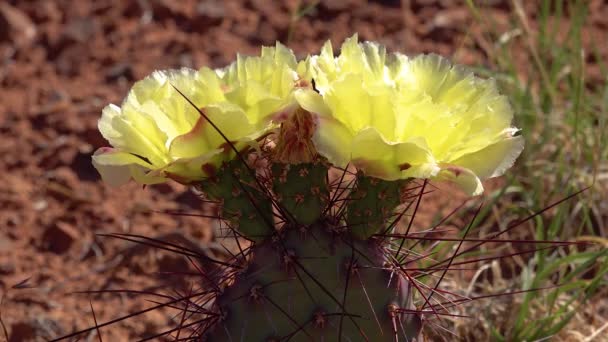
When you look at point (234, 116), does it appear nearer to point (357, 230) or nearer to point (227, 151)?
point (227, 151)

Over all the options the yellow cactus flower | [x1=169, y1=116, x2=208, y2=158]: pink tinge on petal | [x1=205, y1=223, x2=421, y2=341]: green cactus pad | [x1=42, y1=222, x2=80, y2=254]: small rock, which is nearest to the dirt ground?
[x1=42, y1=222, x2=80, y2=254]: small rock

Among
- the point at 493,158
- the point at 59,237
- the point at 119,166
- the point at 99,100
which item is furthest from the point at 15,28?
the point at 493,158

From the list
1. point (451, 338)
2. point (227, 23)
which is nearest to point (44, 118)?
point (227, 23)

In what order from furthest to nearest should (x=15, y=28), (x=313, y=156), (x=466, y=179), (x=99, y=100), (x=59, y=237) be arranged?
(x=15, y=28) → (x=99, y=100) → (x=59, y=237) → (x=313, y=156) → (x=466, y=179)

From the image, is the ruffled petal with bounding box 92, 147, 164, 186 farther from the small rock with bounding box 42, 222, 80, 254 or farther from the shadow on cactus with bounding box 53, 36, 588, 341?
the small rock with bounding box 42, 222, 80, 254

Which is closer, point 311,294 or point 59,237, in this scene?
point 311,294

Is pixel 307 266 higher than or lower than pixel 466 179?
lower

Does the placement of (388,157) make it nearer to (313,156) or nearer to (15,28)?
(313,156)
